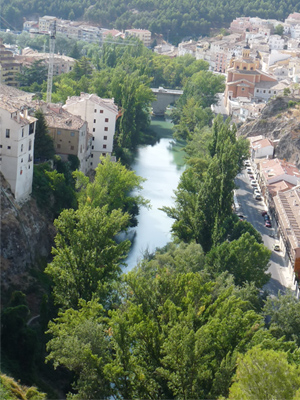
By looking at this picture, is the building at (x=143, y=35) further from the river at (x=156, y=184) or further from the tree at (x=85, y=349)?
the tree at (x=85, y=349)

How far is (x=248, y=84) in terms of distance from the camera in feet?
180

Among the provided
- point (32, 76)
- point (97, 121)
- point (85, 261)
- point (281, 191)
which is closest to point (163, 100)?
point (32, 76)

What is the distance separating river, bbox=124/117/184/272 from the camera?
2958 centimetres

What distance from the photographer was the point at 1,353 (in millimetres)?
18266

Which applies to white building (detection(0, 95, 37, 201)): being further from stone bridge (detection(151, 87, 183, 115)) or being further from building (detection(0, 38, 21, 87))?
stone bridge (detection(151, 87, 183, 115))

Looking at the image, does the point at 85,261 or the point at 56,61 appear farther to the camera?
the point at 56,61

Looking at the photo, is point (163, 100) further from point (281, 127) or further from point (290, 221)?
point (290, 221)

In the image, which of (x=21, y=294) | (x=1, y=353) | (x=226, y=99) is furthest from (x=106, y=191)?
(x=226, y=99)

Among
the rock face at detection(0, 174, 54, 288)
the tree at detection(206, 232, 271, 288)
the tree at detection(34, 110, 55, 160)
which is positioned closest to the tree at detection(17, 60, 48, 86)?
the tree at detection(34, 110, 55, 160)

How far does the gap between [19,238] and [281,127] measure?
23.4 m

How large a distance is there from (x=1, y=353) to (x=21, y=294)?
221 cm

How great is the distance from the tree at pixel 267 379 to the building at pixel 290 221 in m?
12.1

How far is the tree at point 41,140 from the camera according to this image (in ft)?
92.7

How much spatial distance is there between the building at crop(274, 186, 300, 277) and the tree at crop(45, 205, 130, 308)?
289 inches
